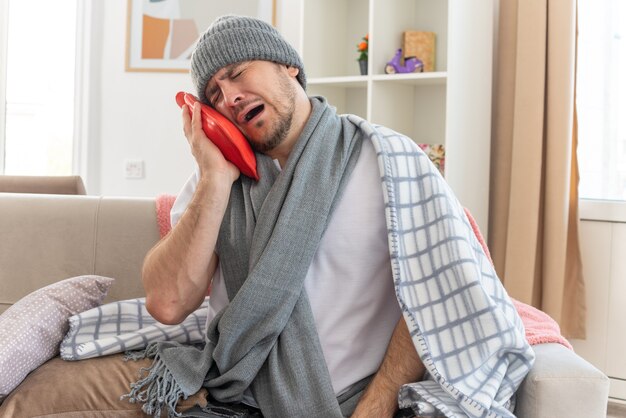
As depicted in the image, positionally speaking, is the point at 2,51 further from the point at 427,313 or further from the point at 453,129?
the point at 427,313

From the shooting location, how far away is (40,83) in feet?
14.4

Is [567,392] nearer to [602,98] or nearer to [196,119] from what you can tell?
[196,119]

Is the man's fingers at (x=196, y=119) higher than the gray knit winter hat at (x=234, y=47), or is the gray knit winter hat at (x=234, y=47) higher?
the gray knit winter hat at (x=234, y=47)

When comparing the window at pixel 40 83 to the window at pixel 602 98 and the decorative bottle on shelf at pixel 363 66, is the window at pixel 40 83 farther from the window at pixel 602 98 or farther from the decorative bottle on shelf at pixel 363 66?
the window at pixel 602 98

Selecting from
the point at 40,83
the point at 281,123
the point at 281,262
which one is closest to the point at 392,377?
the point at 281,262

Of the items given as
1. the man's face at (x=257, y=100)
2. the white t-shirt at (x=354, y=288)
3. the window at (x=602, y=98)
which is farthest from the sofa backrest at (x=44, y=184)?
the window at (x=602, y=98)

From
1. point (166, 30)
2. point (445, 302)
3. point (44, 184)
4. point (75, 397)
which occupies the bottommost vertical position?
point (75, 397)

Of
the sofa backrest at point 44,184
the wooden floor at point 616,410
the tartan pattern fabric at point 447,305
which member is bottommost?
the wooden floor at point 616,410

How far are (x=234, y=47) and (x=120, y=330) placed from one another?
70 cm

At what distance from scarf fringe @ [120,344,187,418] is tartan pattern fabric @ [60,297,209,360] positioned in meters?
0.13

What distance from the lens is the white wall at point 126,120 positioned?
4156 mm

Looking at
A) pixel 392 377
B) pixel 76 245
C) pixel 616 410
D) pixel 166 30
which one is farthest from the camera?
pixel 166 30

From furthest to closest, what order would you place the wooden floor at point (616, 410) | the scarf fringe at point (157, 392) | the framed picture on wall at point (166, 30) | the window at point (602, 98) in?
the framed picture on wall at point (166, 30)
the window at point (602, 98)
the wooden floor at point (616, 410)
the scarf fringe at point (157, 392)

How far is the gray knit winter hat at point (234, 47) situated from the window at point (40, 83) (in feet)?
9.28
